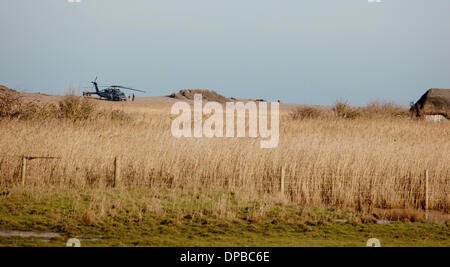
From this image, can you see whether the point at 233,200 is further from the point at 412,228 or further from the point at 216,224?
the point at 412,228

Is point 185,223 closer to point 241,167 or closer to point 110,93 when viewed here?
point 241,167

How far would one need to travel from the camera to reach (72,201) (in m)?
12.5

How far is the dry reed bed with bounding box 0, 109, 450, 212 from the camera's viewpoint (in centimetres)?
1439

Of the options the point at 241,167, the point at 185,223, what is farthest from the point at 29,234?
the point at 241,167

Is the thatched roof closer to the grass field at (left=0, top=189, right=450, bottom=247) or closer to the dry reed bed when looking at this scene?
the dry reed bed

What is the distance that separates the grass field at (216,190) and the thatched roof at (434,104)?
763 inches

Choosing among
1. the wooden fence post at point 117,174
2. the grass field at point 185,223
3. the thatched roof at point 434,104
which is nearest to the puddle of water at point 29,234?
the grass field at point 185,223

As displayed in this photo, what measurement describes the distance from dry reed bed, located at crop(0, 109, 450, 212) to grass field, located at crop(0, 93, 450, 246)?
0.04 m

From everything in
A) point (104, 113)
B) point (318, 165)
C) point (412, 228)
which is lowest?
point (412, 228)

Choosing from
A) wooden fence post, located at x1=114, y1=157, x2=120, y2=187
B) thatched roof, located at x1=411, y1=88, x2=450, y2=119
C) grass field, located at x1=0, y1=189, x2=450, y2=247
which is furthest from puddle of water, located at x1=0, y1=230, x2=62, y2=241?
thatched roof, located at x1=411, y1=88, x2=450, y2=119

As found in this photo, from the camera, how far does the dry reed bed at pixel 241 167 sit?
47.2 ft

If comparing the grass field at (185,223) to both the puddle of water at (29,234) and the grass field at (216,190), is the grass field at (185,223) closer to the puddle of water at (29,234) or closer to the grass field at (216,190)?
the grass field at (216,190)
